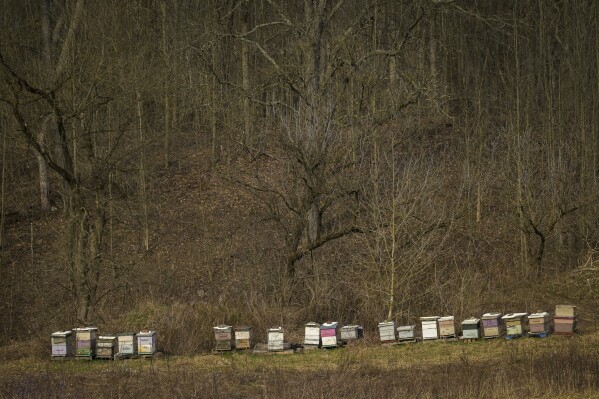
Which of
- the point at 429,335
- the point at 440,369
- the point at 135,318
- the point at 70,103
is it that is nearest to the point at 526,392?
the point at 440,369

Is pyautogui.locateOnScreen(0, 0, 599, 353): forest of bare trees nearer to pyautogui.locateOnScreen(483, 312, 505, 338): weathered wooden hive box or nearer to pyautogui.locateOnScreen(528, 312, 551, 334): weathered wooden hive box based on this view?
pyautogui.locateOnScreen(483, 312, 505, 338): weathered wooden hive box

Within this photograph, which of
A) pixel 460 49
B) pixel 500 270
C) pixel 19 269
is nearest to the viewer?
pixel 500 270

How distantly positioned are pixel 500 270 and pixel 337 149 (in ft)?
25.2

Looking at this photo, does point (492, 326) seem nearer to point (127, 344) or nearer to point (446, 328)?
point (446, 328)

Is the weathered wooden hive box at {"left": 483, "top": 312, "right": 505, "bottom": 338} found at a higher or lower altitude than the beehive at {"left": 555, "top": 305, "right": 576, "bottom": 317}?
lower

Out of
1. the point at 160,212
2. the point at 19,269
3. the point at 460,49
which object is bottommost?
the point at 19,269

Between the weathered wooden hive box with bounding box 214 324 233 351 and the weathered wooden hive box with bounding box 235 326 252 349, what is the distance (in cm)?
15

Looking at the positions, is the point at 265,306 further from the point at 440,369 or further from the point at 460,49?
the point at 460,49

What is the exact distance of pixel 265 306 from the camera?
17984 millimetres

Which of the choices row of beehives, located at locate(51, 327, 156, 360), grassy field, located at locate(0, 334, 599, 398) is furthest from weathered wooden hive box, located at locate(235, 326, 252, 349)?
row of beehives, located at locate(51, 327, 156, 360)

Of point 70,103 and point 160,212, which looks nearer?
point 70,103

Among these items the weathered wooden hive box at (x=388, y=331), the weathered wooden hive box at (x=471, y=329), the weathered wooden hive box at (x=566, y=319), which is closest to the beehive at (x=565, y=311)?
the weathered wooden hive box at (x=566, y=319)

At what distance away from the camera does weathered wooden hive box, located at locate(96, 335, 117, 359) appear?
14.7 metres

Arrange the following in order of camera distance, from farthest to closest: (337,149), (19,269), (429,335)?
1. (19,269)
2. (337,149)
3. (429,335)
